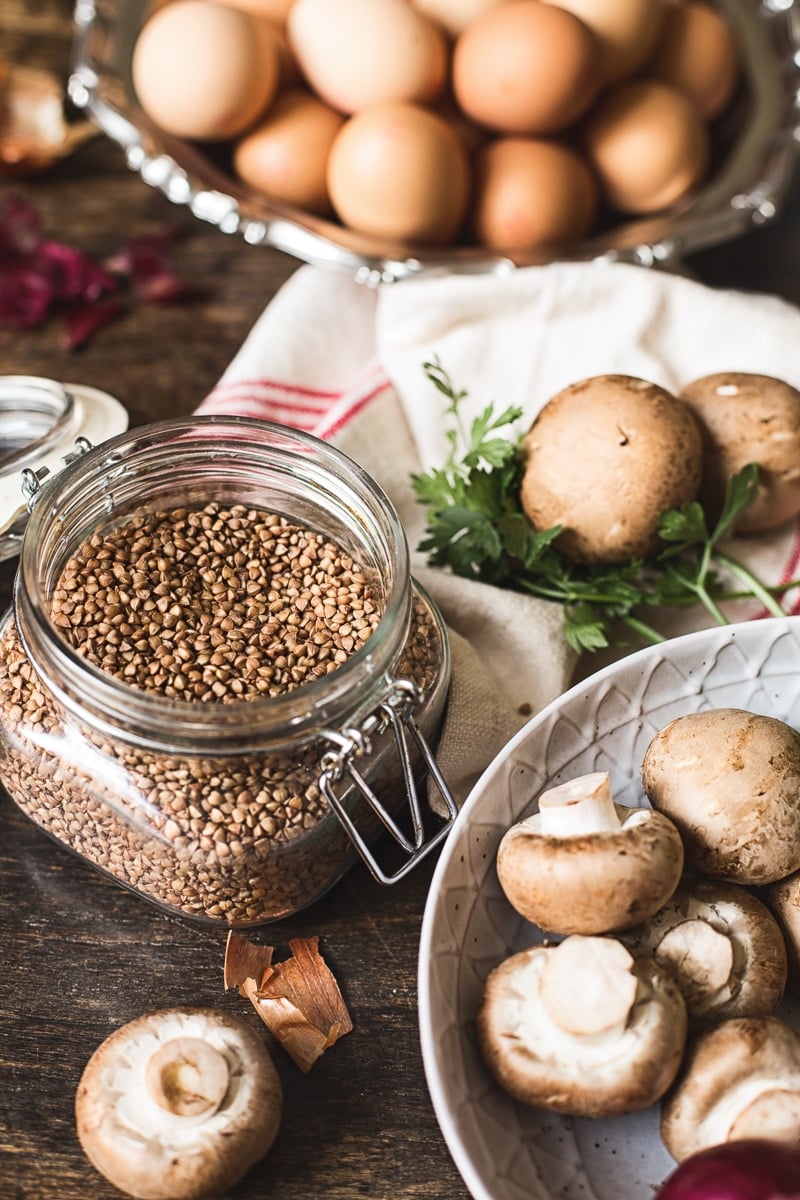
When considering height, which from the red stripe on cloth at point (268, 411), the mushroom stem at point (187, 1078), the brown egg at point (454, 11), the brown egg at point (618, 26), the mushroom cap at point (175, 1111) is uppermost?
the brown egg at point (618, 26)

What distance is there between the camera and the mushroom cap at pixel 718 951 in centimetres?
72

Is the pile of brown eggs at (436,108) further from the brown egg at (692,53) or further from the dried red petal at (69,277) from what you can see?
the dried red petal at (69,277)

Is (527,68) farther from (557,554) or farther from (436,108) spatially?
(557,554)

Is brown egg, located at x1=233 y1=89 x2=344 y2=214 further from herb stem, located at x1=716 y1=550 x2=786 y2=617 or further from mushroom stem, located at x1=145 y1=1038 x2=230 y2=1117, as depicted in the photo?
mushroom stem, located at x1=145 y1=1038 x2=230 y2=1117

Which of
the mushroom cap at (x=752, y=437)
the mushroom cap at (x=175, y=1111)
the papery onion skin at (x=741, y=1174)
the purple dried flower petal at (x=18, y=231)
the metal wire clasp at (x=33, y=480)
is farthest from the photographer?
the purple dried flower petal at (x=18, y=231)

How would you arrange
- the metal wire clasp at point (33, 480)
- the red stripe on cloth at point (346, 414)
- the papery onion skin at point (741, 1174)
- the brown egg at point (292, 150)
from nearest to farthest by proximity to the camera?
the papery onion skin at point (741, 1174) → the metal wire clasp at point (33, 480) → the red stripe on cloth at point (346, 414) → the brown egg at point (292, 150)

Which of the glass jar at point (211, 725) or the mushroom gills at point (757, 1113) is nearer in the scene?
Answer: the mushroom gills at point (757, 1113)

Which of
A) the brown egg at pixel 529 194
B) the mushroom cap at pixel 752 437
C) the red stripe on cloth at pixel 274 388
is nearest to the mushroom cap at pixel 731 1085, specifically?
the mushroom cap at pixel 752 437

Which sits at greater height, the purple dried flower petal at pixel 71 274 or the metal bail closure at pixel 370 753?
the metal bail closure at pixel 370 753

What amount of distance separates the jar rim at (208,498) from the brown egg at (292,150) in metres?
0.45

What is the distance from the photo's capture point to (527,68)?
3.88 feet

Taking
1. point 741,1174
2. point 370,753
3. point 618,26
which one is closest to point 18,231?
point 618,26

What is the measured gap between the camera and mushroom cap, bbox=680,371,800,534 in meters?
1.01

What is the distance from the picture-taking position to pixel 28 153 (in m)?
1.39
